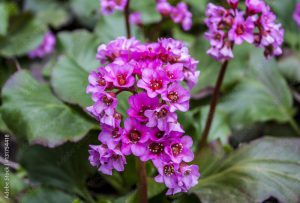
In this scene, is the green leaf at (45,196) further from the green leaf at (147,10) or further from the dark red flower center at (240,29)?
the green leaf at (147,10)

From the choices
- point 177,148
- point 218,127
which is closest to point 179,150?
point 177,148

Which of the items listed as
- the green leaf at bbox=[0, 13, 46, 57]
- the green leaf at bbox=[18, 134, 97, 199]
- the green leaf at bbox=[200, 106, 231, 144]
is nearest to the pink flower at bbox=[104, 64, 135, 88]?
the green leaf at bbox=[18, 134, 97, 199]

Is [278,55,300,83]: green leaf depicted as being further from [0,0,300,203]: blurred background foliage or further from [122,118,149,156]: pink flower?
[122,118,149,156]: pink flower

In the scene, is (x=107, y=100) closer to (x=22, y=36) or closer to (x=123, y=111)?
(x=123, y=111)

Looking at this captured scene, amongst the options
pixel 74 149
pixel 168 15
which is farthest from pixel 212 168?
pixel 168 15

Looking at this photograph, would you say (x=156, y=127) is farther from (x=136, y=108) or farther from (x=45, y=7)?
(x=45, y=7)

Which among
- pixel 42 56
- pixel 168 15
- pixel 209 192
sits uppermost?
pixel 168 15
